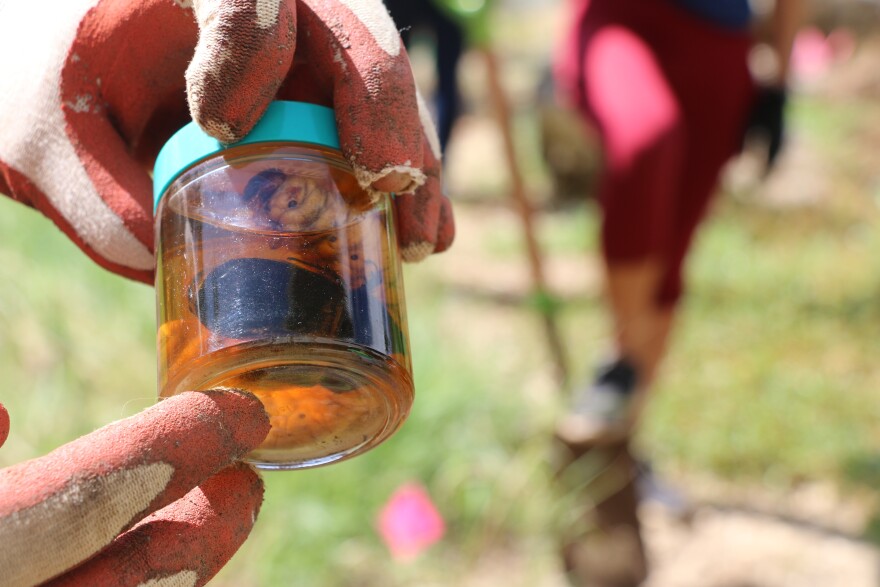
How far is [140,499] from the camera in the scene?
2.52 feet

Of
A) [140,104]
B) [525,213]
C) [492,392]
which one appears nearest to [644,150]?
[525,213]

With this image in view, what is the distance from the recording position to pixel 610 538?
2479 millimetres

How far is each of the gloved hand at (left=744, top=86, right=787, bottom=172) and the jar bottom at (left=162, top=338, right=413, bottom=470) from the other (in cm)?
212

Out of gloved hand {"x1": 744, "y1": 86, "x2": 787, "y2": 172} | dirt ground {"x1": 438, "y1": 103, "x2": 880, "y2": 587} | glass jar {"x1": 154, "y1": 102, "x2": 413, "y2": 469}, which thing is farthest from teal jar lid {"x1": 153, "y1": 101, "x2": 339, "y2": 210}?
gloved hand {"x1": 744, "y1": 86, "x2": 787, "y2": 172}

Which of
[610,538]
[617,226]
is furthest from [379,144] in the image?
[610,538]

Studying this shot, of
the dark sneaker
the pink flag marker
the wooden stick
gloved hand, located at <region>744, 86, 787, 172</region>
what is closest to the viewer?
the pink flag marker

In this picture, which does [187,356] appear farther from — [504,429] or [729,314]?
[729,314]

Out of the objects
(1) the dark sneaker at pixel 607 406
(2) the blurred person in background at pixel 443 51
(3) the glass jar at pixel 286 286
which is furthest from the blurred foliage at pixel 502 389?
(3) the glass jar at pixel 286 286

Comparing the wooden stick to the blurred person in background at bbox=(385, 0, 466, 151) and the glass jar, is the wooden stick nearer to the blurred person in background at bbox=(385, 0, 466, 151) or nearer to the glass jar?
the blurred person in background at bbox=(385, 0, 466, 151)

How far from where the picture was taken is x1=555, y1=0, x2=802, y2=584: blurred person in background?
2273 millimetres

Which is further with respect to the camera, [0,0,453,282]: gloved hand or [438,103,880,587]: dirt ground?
[438,103,880,587]: dirt ground

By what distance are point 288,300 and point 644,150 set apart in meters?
1.57

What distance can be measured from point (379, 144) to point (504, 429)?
6.49 feet

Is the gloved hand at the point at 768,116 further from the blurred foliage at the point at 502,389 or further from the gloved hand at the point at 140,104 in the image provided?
the gloved hand at the point at 140,104
